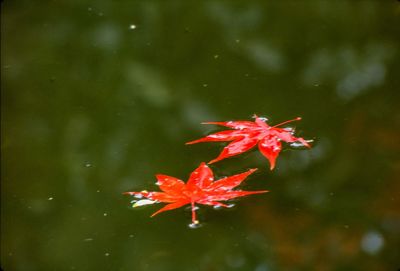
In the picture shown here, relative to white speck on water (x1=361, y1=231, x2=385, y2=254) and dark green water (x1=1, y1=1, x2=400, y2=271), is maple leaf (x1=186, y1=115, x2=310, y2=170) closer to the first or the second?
dark green water (x1=1, y1=1, x2=400, y2=271)

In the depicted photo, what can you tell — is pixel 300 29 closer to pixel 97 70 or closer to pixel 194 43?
pixel 194 43

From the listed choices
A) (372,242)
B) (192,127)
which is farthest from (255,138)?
(372,242)

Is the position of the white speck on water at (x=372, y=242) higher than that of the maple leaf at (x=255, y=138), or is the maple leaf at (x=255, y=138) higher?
the maple leaf at (x=255, y=138)

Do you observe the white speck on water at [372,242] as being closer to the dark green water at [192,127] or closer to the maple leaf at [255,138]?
the dark green water at [192,127]

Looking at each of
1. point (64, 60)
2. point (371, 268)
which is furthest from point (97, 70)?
point (371, 268)

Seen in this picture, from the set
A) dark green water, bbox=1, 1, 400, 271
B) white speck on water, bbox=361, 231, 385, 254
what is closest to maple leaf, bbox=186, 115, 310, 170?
dark green water, bbox=1, 1, 400, 271

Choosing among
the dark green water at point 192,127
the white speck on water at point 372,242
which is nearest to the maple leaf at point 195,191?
the dark green water at point 192,127

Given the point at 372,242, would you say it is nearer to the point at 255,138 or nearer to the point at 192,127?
the point at 255,138
